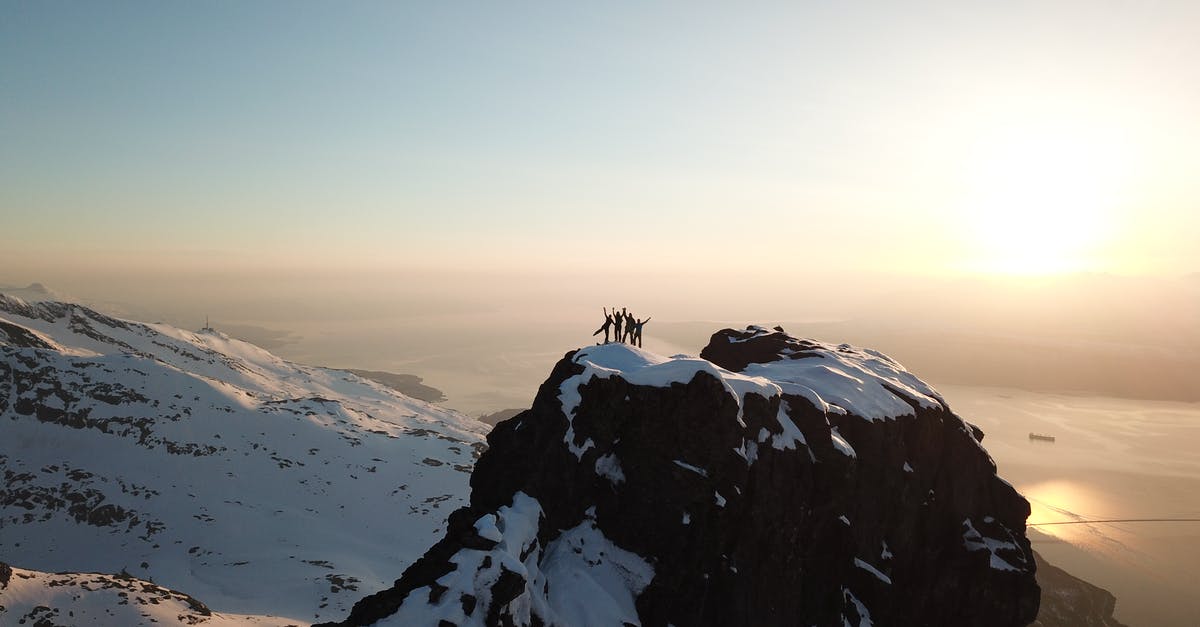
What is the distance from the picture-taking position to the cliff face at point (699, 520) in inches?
1165

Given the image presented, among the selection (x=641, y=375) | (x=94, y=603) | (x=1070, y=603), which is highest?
(x=641, y=375)

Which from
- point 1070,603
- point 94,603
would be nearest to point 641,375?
point 94,603

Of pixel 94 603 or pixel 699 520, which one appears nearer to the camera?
pixel 699 520

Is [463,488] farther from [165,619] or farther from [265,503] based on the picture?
Answer: [165,619]

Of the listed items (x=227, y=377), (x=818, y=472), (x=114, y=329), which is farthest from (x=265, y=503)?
(x=114, y=329)

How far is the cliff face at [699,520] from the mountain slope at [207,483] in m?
60.2

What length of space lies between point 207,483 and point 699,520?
117194mm

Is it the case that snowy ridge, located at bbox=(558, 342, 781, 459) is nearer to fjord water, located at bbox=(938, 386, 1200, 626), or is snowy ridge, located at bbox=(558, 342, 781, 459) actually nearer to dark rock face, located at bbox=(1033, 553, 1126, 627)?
dark rock face, located at bbox=(1033, 553, 1126, 627)

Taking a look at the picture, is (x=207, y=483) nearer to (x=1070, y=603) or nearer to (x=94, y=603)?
(x=94, y=603)

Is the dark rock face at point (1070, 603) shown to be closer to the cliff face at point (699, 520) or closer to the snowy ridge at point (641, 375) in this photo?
the cliff face at point (699, 520)

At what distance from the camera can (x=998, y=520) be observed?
46625 mm

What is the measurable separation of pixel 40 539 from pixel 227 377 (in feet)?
327

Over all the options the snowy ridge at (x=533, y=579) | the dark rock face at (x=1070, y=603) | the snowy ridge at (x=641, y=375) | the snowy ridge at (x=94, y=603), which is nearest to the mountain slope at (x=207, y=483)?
the snowy ridge at (x=94, y=603)

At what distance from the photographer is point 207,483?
4486 inches
